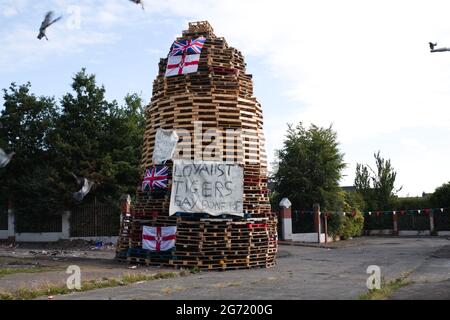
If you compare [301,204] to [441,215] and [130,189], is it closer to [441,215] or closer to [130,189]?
[130,189]

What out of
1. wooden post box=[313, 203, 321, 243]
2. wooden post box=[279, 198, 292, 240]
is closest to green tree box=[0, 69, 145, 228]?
wooden post box=[279, 198, 292, 240]

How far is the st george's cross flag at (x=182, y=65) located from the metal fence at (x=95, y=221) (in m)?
13.0

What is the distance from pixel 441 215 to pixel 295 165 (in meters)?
15.1

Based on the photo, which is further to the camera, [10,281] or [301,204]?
[301,204]

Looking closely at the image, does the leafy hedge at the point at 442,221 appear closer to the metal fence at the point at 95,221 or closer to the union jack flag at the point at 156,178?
the metal fence at the point at 95,221

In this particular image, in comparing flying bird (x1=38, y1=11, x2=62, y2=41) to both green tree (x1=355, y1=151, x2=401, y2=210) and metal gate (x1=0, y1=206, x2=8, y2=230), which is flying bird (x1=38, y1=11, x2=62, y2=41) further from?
green tree (x1=355, y1=151, x2=401, y2=210)

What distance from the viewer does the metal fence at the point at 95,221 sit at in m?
30.8

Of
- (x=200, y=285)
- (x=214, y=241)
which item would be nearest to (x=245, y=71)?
(x=214, y=241)

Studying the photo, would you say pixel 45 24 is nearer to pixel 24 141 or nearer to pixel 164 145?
pixel 164 145

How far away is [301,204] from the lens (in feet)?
121

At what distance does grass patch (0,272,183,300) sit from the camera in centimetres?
1154

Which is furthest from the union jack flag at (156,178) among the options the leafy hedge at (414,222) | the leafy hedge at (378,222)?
the leafy hedge at (378,222)

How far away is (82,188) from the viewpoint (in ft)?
97.5
